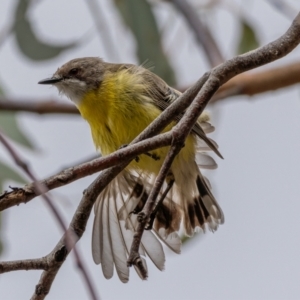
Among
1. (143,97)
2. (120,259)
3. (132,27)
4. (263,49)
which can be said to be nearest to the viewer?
(263,49)

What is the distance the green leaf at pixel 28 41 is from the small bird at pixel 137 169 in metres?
0.43

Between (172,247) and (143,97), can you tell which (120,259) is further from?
(143,97)

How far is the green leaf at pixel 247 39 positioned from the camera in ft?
13.8

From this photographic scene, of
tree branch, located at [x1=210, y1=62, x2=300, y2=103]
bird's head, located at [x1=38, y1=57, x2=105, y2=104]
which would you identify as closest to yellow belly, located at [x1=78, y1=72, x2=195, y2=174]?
bird's head, located at [x1=38, y1=57, x2=105, y2=104]

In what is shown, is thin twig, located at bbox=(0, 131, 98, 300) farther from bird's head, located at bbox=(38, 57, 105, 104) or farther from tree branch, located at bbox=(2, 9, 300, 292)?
bird's head, located at bbox=(38, 57, 105, 104)

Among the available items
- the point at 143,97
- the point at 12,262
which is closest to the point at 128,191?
the point at 143,97

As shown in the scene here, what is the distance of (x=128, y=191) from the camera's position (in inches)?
114

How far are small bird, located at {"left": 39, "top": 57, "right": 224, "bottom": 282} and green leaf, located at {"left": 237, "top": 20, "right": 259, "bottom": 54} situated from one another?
1.22 metres

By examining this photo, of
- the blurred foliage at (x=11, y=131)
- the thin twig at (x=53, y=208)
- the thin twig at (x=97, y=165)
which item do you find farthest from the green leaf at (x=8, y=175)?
the thin twig at (x=53, y=208)

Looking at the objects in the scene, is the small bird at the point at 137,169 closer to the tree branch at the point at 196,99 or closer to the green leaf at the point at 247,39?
the tree branch at the point at 196,99

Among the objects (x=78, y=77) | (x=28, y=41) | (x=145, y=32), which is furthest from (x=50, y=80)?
(x=145, y=32)

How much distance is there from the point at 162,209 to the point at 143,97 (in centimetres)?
44

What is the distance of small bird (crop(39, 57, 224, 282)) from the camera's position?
2.64 metres

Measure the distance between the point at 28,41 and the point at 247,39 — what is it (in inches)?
51.6
